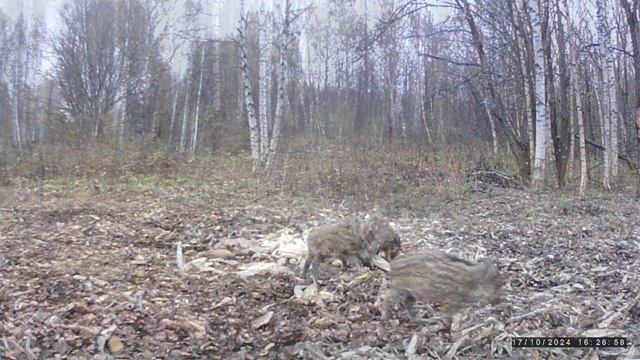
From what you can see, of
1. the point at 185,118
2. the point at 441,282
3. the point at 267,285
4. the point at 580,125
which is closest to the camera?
the point at 441,282

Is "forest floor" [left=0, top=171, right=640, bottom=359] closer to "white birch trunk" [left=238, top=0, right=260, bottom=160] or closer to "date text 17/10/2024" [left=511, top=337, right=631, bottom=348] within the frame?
"date text 17/10/2024" [left=511, top=337, right=631, bottom=348]

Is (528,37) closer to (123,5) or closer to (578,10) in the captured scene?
(578,10)

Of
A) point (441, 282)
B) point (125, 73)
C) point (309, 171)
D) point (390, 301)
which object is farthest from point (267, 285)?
point (125, 73)

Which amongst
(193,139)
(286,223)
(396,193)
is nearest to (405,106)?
(193,139)

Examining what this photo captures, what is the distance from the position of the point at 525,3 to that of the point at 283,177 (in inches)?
229

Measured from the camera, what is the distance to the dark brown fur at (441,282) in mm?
3764

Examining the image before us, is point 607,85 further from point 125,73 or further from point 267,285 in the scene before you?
point 125,73

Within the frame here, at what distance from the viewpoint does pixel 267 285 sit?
4598 mm

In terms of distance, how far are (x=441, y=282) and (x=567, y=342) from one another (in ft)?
2.75

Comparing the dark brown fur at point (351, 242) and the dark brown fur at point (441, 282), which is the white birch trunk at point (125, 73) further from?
the dark brown fur at point (441, 282)

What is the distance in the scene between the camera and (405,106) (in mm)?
26984

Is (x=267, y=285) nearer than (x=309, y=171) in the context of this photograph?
Yes

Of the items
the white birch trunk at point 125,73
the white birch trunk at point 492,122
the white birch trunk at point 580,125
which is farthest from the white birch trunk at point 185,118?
the white birch trunk at point 580,125

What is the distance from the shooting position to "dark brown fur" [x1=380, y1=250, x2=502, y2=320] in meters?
3.76
